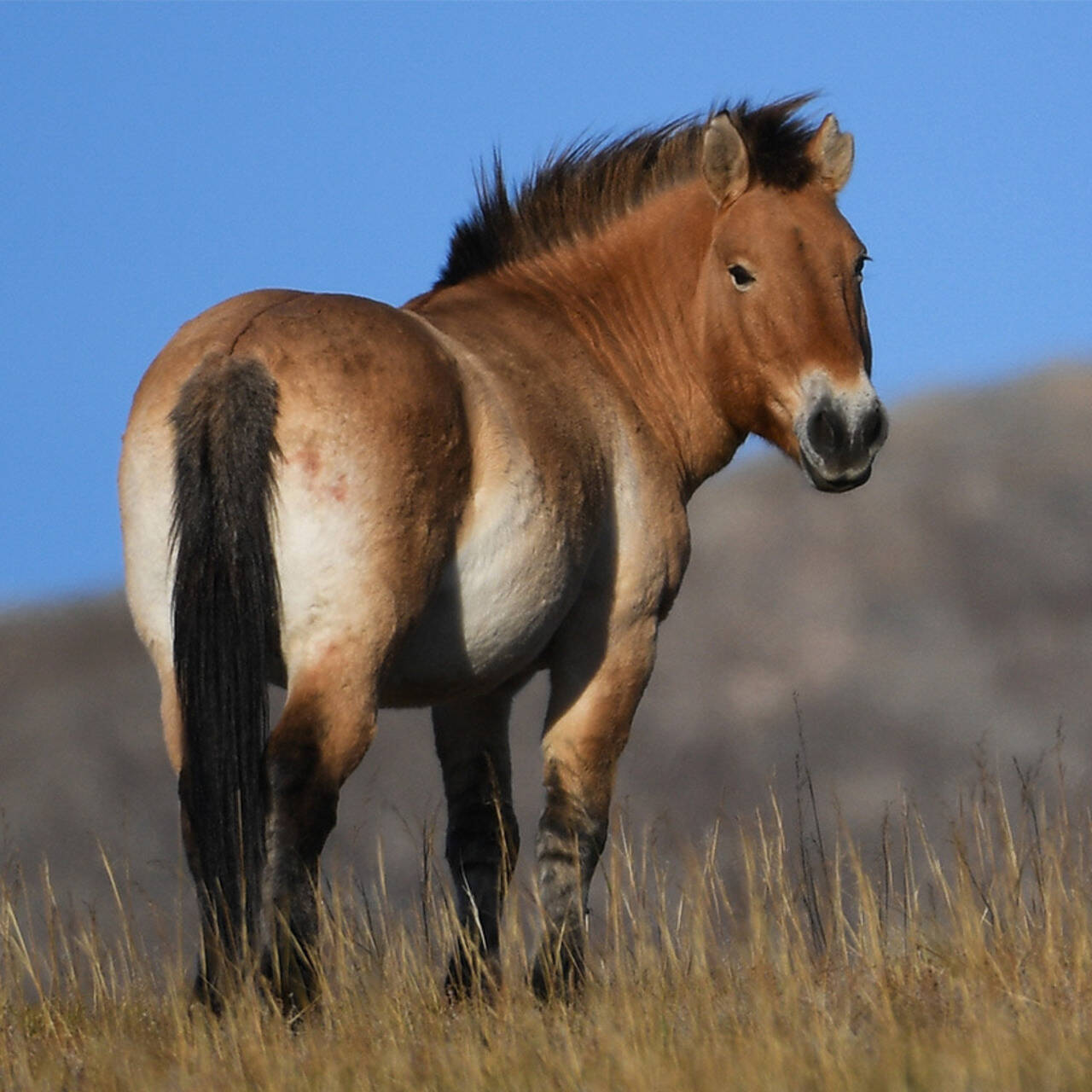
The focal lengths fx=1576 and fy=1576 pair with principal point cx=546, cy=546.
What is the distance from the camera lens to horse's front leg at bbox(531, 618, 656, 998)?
5781mm

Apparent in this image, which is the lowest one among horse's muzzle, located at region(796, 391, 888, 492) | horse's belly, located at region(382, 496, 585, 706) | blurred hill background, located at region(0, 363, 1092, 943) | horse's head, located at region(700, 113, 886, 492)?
blurred hill background, located at region(0, 363, 1092, 943)

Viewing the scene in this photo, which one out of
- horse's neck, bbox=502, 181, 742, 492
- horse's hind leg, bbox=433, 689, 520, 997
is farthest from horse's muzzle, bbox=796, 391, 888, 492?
horse's hind leg, bbox=433, 689, 520, 997

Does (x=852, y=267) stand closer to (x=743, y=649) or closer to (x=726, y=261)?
(x=726, y=261)

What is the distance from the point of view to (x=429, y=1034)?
191 inches

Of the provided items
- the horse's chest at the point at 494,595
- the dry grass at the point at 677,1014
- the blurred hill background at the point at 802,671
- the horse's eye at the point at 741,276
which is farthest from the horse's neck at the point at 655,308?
the blurred hill background at the point at 802,671

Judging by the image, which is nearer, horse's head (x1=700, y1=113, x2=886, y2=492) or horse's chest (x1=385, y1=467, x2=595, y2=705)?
horse's chest (x1=385, y1=467, x2=595, y2=705)

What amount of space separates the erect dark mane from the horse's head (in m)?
0.34

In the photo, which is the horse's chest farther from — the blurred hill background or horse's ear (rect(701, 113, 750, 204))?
the blurred hill background

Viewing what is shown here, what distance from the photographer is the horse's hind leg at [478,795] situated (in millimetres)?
6340

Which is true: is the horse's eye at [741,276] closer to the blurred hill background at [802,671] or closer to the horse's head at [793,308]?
the horse's head at [793,308]

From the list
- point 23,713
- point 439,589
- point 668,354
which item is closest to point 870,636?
point 23,713

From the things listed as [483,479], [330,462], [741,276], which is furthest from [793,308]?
[330,462]

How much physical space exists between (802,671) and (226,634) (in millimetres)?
20028

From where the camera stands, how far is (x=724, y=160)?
21.0ft
